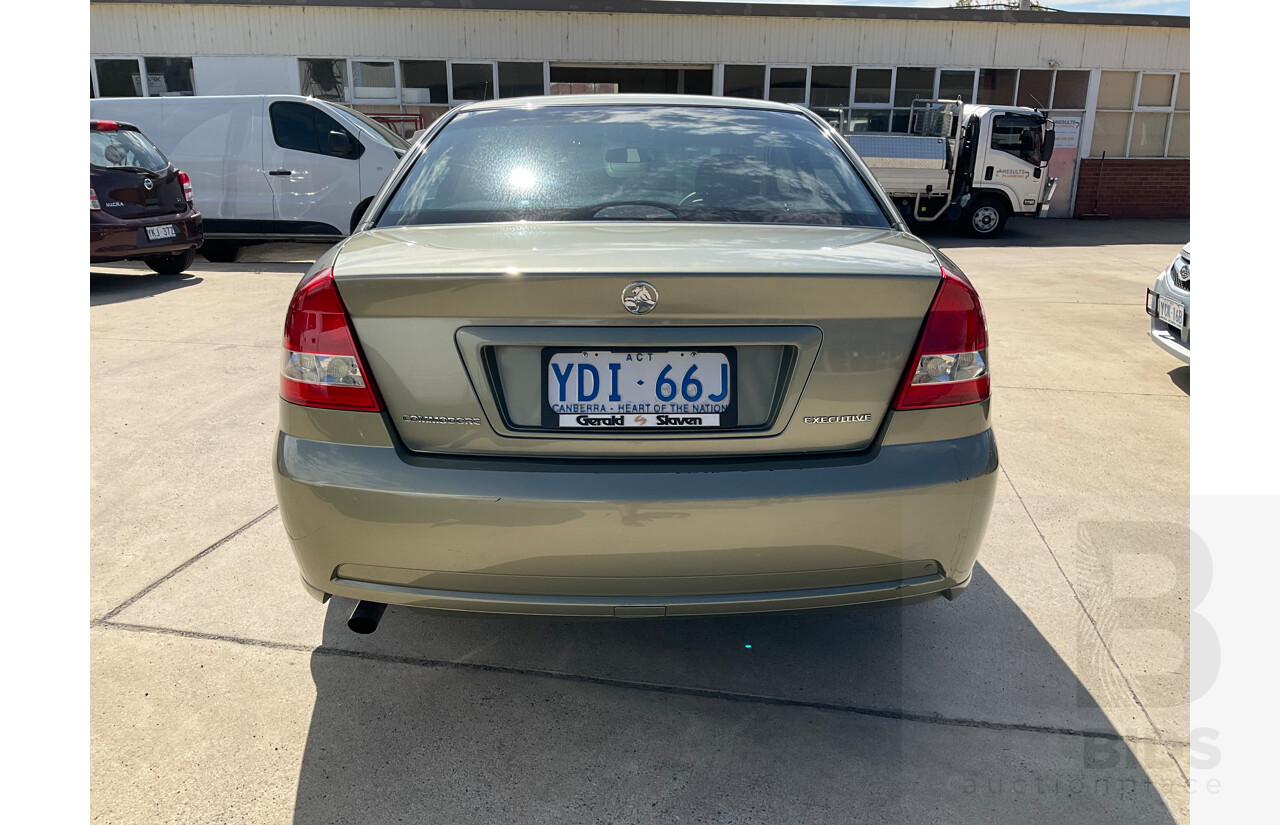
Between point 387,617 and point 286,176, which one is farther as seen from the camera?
point 286,176

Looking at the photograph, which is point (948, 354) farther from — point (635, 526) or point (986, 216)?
point (986, 216)

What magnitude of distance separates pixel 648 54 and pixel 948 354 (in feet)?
56.5

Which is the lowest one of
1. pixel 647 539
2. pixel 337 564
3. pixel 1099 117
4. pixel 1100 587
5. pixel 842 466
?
pixel 1100 587

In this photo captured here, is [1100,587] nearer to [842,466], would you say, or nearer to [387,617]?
[842,466]

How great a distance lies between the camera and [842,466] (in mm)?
1832

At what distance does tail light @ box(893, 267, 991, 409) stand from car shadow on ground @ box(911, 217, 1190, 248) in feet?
43.6

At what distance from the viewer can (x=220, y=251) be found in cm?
1090

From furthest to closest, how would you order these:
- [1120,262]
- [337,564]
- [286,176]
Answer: [1120,262] → [286,176] → [337,564]

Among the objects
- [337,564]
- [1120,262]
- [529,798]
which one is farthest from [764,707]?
[1120,262]

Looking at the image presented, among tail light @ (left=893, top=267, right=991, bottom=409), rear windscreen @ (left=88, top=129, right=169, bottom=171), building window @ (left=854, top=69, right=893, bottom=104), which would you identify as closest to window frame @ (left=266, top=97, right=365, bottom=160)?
rear windscreen @ (left=88, top=129, right=169, bottom=171)

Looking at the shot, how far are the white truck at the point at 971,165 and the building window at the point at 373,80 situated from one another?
9336 mm

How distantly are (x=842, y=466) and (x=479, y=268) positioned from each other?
88 cm

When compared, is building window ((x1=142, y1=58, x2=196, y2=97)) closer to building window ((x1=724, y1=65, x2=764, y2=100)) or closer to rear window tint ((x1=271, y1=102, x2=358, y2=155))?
rear window tint ((x1=271, y1=102, x2=358, y2=155))

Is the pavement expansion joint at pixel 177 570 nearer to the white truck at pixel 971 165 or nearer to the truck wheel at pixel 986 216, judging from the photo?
the white truck at pixel 971 165
